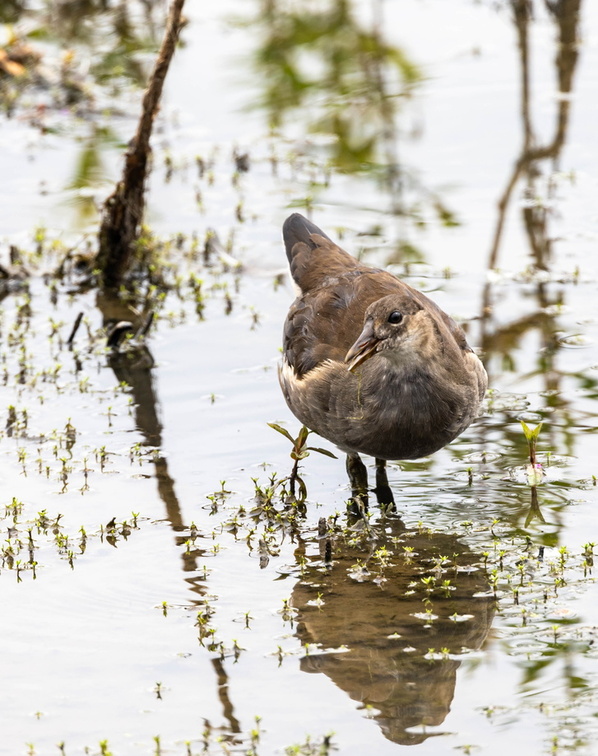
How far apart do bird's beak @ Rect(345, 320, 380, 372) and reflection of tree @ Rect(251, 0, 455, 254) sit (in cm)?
348

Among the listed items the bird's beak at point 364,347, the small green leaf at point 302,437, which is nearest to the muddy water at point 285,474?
the small green leaf at point 302,437

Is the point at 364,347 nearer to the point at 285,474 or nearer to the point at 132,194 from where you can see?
the point at 285,474

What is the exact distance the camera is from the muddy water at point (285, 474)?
4.48 meters

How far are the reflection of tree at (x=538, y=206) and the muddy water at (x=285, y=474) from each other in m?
0.03

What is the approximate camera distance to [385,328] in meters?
5.40

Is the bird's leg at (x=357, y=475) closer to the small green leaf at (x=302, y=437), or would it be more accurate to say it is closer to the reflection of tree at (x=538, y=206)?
the small green leaf at (x=302, y=437)

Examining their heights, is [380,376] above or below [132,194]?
below

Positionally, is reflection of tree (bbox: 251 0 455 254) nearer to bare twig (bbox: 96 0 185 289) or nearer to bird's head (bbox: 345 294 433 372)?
bare twig (bbox: 96 0 185 289)

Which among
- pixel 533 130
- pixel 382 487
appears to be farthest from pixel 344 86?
pixel 382 487

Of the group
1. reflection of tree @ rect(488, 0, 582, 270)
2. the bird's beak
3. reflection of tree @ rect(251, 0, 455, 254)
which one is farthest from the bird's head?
reflection of tree @ rect(251, 0, 455, 254)

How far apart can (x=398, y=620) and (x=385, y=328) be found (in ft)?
4.12

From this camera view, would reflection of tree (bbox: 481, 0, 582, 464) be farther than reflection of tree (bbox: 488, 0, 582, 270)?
No

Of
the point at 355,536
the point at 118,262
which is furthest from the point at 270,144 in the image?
the point at 355,536

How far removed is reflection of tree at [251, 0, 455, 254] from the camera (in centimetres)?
1011
